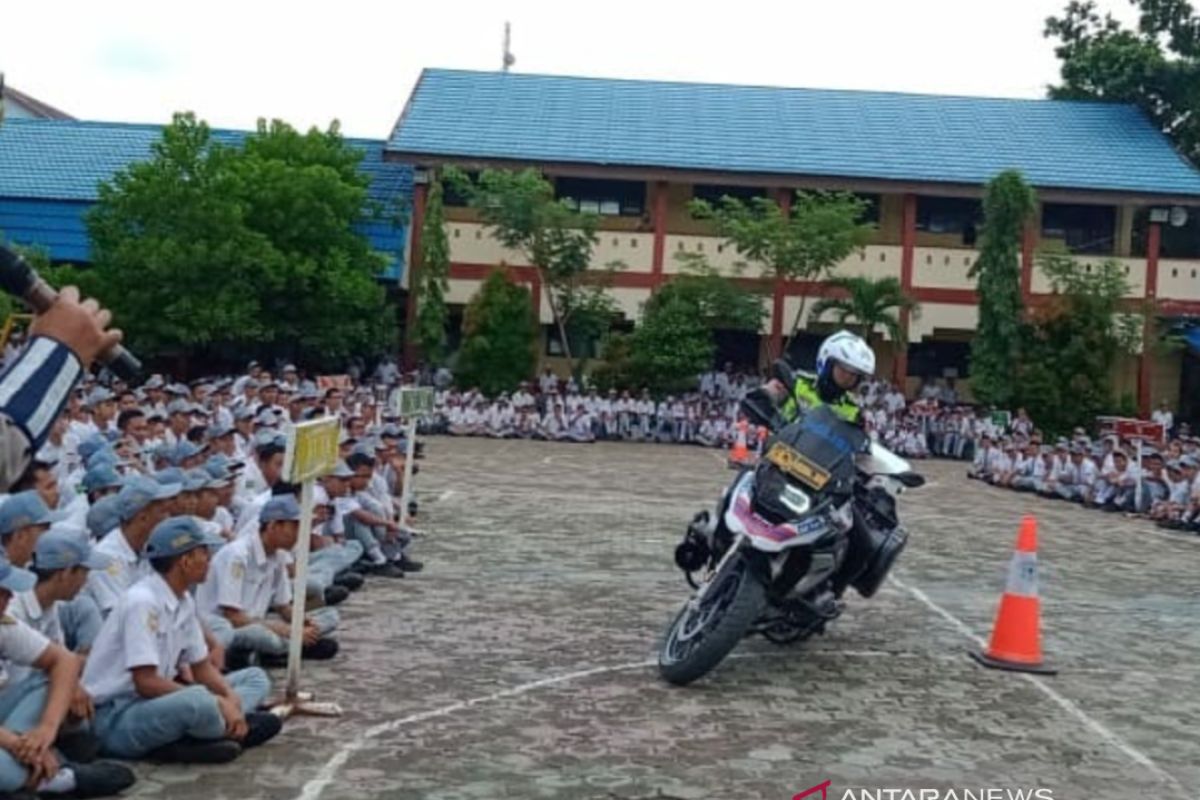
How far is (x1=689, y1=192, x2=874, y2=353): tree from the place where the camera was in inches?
1112

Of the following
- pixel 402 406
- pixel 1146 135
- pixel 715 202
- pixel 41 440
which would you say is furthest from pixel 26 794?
pixel 1146 135

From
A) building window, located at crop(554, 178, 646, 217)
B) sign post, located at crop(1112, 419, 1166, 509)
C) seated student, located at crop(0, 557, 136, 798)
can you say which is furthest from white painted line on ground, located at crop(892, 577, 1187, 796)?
building window, located at crop(554, 178, 646, 217)

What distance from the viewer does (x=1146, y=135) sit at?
3284cm

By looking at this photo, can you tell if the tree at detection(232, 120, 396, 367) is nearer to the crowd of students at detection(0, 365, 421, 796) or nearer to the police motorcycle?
the crowd of students at detection(0, 365, 421, 796)

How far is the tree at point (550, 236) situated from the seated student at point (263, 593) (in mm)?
21685

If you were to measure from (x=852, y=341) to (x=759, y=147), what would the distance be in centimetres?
2496

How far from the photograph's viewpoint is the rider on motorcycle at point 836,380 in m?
7.21

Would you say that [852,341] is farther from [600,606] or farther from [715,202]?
[715,202]

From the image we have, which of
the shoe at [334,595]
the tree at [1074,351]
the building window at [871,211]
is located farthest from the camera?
the building window at [871,211]

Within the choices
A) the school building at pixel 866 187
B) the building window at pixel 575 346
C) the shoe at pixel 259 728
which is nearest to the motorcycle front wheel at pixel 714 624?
the shoe at pixel 259 728

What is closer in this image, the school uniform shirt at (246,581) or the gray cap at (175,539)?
the gray cap at (175,539)

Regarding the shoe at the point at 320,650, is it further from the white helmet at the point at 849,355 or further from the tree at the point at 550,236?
the tree at the point at 550,236

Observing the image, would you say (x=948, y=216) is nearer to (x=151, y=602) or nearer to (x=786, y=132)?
(x=786, y=132)

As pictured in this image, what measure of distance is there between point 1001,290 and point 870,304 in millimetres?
2696
